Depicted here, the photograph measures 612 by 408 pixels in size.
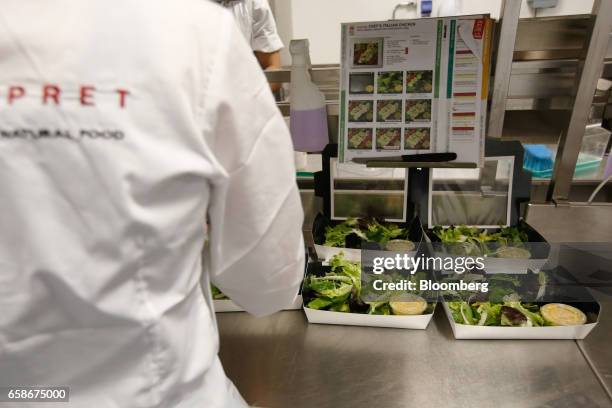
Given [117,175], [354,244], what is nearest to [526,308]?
[354,244]

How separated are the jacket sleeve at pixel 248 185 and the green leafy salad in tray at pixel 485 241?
0.51 meters

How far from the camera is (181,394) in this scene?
1.95 feet

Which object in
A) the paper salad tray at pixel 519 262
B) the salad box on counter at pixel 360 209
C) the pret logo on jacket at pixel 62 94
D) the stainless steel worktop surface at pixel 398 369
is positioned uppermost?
the pret logo on jacket at pixel 62 94

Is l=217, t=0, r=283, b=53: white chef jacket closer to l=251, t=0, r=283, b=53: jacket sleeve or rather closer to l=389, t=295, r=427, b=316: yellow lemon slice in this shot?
l=251, t=0, r=283, b=53: jacket sleeve

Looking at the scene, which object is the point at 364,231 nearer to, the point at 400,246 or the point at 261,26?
the point at 400,246

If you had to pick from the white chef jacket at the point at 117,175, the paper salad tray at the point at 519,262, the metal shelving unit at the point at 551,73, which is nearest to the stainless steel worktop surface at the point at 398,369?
the paper salad tray at the point at 519,262

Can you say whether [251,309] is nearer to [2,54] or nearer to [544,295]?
[2,54]

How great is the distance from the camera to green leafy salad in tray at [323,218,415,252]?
108 centimetres

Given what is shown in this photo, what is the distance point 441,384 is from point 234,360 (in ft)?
1.41

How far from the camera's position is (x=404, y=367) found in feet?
2.75

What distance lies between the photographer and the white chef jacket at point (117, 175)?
0.44 meters

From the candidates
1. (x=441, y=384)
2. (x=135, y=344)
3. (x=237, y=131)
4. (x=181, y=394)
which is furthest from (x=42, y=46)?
(x=441, y=384)

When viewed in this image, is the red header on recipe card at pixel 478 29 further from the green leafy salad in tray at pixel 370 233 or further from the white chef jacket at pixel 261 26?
the white chef jacket at pixel 261 26

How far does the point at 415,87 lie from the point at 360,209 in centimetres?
38
